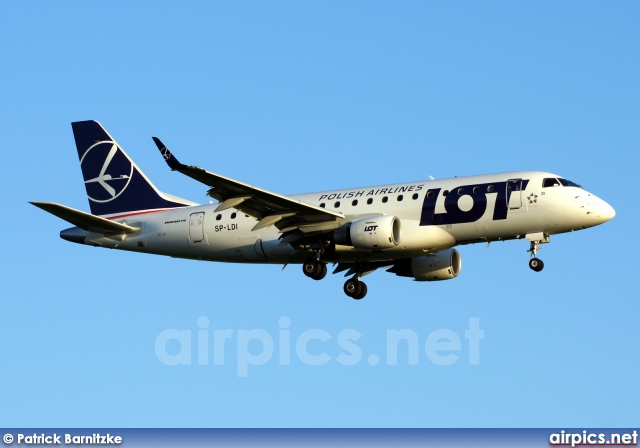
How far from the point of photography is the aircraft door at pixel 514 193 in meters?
54.9

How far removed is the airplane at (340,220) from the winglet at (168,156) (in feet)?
0.16

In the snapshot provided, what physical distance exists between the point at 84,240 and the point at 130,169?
15.4 feet

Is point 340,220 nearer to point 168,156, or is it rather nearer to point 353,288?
point 353,288

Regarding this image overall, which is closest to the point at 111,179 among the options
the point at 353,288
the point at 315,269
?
the point at 315,269

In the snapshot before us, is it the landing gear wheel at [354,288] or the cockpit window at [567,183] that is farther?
the landing gear wheel at [354,288]

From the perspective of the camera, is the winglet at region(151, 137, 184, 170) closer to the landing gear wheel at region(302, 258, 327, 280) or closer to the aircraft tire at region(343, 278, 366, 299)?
the landing gear wheel at region(302, 258, 327, 280)

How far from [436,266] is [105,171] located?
16.2 meters

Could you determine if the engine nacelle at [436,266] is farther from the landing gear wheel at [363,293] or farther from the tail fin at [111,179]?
the tail fin at [111,179]

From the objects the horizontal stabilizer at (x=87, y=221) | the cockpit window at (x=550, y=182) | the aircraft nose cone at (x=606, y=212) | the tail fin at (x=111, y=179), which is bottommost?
Result: the aircraft nose cone at (x=606, y=212)

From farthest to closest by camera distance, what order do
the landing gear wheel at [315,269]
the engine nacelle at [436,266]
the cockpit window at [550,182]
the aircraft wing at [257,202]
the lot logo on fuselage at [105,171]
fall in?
1. the lot logo on fuselage at [105,171]
2. the engine nacelle at [436,266]
3. the landing gear wheel at [315,269]
4. the cockpit window at [550,182]
5. the aircraft wing at [257,202]

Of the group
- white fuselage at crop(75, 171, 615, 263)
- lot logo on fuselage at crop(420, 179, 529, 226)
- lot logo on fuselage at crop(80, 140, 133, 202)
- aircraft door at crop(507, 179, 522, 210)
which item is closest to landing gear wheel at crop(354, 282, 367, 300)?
→ white fuselage at crop(75, 171, 615, 263)

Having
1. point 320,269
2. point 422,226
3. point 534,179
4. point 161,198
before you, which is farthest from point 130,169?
point 534,179

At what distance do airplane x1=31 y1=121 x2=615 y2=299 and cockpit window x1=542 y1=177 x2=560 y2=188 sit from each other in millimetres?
40

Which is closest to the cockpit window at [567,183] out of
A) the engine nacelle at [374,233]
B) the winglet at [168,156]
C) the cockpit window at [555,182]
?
the cockpit window at [555,182]
